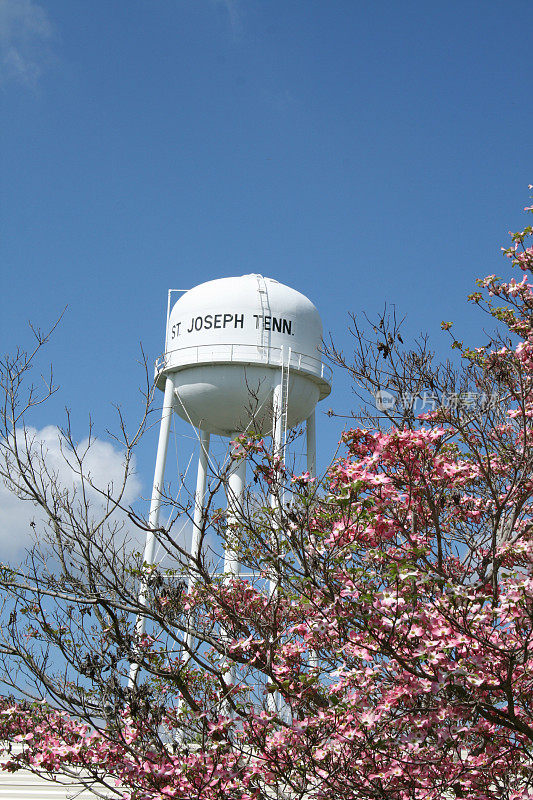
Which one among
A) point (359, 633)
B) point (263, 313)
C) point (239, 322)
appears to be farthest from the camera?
point (263, 313)

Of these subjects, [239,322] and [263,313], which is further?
[263,313]

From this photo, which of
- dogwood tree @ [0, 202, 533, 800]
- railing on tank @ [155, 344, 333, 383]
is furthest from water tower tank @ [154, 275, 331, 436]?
dogwood tree @ [0, 202, 533, 800]

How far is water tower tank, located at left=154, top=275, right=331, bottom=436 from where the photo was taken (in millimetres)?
15336

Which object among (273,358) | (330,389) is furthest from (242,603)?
(330,389)

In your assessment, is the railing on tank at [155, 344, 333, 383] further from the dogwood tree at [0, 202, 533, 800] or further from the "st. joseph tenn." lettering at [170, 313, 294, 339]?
the dogwood tree at [0, 202, 533, 800]

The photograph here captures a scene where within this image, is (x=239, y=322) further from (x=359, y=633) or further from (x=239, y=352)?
(x=359, y=633)

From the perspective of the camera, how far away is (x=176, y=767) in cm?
550

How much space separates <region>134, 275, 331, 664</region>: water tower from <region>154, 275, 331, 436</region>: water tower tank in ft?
0.07

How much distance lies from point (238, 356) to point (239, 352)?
0.11 m

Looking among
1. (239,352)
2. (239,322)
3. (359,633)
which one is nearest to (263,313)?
(239,322)

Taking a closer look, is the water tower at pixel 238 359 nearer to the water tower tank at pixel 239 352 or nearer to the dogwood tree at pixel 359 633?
the water tower tank at pixel 239 352

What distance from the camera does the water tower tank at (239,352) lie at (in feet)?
50.3

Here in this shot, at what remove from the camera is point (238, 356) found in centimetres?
1530

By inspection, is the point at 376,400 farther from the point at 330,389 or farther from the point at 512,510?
the point at 330,389
